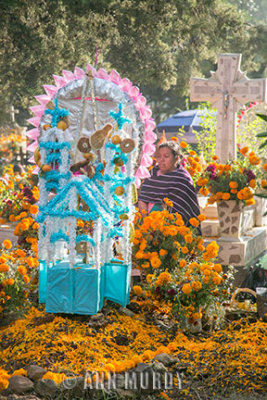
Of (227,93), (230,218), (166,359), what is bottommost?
(166,359)

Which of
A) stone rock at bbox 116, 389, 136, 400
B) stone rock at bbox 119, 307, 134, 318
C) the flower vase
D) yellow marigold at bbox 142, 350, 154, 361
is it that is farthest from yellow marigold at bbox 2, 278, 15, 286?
the flower vase

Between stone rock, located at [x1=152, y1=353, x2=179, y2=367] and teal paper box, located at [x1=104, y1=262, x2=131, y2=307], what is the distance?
1057mm

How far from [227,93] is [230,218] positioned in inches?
118

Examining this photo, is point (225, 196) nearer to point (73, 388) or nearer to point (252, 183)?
point (252, 183)

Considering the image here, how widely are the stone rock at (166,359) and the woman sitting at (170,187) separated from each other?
2950 mm

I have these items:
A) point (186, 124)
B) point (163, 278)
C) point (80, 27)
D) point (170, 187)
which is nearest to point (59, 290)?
point (163, 278)

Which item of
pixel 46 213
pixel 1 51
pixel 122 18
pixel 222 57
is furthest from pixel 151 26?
pixel 46 213

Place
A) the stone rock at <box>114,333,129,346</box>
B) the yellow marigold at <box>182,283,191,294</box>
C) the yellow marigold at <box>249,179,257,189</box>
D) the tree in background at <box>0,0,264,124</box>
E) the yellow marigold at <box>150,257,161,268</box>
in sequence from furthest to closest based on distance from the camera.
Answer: the tree in background at <box>0,0,264,124</box> → the yellow marigold at <box>249,179,257,189</box> → the yellow marigold at <box>150,257,161,268</box> → the yellow marigold at <box>182,283,191,294</box> → the stone rock at <box>114,333,129,346</box>

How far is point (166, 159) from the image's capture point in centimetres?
720

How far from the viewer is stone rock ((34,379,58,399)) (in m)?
3.64

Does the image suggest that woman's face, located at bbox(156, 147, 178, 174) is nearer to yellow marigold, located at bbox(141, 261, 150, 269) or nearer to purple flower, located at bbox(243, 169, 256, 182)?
purple flower, located at bbox(243, 169, 256, 182)

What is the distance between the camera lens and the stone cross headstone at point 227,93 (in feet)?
30.8

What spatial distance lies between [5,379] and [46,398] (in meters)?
0.36

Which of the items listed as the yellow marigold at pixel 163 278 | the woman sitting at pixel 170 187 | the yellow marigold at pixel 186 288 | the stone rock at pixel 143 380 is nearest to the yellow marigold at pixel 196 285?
the yellow marigold at pixel 186 288
